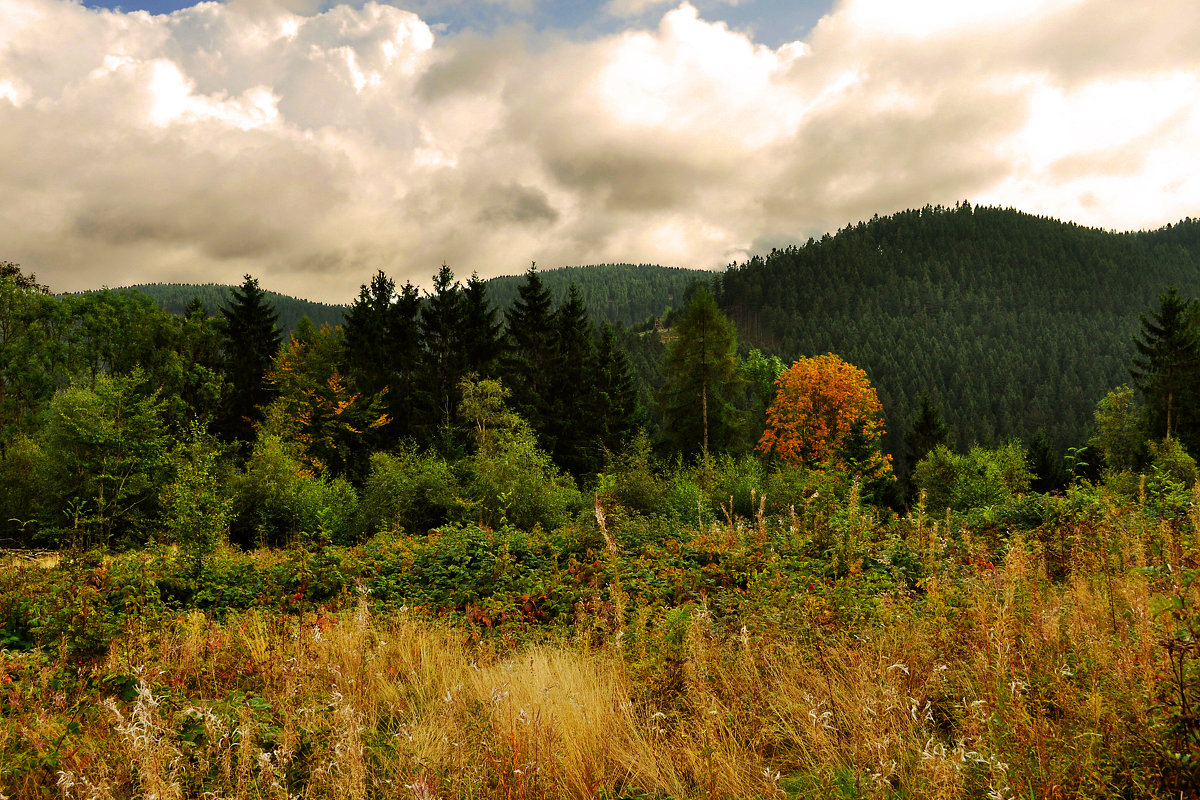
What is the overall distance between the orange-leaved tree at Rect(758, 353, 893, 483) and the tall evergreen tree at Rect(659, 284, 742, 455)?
356 cm

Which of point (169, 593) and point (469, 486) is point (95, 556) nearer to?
point (169, 593)

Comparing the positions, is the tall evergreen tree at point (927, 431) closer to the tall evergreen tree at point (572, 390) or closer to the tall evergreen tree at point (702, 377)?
the tall evergreen tree at point (702, 377)

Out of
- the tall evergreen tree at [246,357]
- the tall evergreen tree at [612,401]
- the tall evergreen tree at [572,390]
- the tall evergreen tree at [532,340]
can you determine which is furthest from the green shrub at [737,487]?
the tall evergreen tree at [246,357]

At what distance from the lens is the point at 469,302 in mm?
38781

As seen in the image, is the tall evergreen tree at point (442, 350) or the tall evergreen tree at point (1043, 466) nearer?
the tall evergreen tree at point (442, 350)

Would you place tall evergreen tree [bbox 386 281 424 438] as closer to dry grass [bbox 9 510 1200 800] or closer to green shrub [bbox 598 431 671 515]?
green shrub [bbox 598 431 671 515]

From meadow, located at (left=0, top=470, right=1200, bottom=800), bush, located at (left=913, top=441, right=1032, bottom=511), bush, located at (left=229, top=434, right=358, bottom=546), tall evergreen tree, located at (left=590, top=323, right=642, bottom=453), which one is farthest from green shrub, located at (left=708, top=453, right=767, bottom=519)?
bush, located at (left=913, top=441, right=1032, bottom=511)

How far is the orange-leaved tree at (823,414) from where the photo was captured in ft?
115

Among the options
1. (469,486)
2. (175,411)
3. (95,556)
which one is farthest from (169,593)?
(175,411)

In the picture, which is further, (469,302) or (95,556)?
(469,302)

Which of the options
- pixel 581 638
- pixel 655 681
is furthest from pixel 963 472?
pixel 655 681

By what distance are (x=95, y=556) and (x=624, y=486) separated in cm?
1554

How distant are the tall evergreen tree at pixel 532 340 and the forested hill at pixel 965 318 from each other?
268ft

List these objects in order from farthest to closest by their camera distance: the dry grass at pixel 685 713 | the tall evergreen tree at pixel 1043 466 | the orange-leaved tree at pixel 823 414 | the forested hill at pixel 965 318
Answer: the forested hill at pixel 965 318, the tall evergreen tree at pixel 1043 466, the orange-leaved tree at pixel 823 414, the dry grass at pixel 685 713
